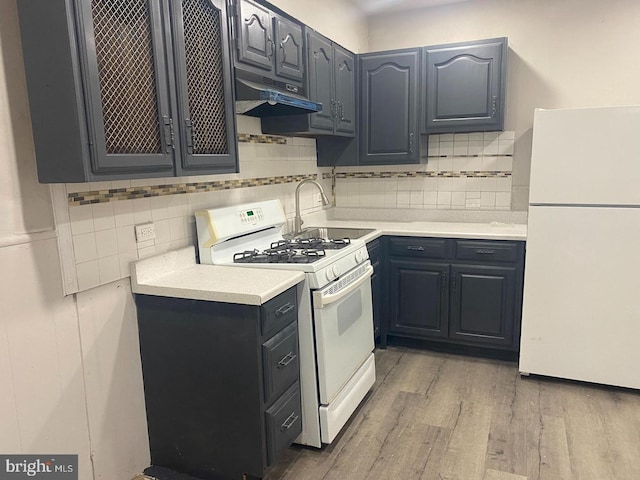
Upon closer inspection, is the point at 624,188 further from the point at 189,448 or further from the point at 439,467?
the point at 189,448

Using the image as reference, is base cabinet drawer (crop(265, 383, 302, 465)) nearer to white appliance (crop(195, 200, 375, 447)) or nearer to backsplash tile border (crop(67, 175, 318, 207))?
white appliance (crop(195, 200, 375, 447))

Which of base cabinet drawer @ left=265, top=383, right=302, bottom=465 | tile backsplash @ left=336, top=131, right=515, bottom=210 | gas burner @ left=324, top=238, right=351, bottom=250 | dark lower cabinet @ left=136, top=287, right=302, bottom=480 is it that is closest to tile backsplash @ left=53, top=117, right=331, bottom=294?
dark lower cabinet @ left=136, top=287, right=302, bottom=480

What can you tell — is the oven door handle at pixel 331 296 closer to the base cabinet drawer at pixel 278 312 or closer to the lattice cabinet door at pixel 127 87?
the base cabinet drawer at pixel 278 312

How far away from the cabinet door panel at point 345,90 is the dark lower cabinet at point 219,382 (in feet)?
5.40

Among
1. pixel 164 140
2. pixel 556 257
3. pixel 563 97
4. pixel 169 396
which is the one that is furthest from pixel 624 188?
pixel 169 396

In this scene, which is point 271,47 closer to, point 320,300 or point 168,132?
point 168,132

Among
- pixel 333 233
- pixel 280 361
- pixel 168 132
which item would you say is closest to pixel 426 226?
pixel 333 233

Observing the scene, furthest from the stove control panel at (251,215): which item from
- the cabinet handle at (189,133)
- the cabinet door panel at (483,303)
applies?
the cabinet door panel at (483,303)

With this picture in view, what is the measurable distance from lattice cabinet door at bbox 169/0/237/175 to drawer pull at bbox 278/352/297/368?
0.85 metres

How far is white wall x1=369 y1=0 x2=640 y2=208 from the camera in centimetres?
323

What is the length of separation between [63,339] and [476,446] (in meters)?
1.88

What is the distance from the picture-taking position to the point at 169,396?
208cm

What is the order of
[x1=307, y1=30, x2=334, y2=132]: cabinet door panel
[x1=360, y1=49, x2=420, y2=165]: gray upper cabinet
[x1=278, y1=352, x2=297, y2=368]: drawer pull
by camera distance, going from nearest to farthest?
[x1=278, y1=352, x2=297, y2=368]: drawer pull, [x1=307, y1=30, x2=334, y2=132]: cabinet door panel, [x1=360, y1=49, x2=420, y2=165]: gray upper cabinet

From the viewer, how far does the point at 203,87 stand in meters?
2.01
